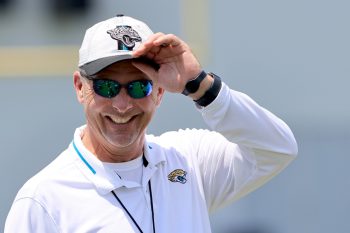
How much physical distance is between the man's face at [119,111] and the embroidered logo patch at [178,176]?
0.18 meters

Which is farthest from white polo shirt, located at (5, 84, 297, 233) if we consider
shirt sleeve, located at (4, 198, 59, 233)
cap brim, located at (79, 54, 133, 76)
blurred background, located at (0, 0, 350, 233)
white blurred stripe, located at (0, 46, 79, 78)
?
white blurred stripe, located at (0, 46, 79, 78)

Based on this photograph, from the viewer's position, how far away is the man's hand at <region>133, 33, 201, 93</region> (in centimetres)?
307

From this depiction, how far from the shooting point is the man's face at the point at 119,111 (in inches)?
120

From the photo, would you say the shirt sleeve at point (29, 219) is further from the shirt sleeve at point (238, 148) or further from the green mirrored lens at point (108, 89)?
the shirt sleeve at point (238, 148)

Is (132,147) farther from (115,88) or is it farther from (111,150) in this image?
(115,88)

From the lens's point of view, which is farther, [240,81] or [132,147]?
[240,81]

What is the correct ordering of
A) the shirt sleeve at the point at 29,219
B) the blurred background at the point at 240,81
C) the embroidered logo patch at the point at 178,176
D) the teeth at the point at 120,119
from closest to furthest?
the shirt sleeve at the point at 29,219
the teeth at the point at 120,119
the embroidered logo patch at the point at 178,176
the blurred background at the point at 240,81

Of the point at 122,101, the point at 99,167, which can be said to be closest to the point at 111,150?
the point at 99,167

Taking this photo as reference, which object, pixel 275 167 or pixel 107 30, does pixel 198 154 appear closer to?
pixel 275 167

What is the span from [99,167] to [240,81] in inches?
108

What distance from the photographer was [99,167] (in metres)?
3.11

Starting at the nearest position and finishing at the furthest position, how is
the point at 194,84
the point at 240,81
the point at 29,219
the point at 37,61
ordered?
1. the point at 29,219
2. the point at 194,84
3. the point at 240,81
4. the point at 37,61

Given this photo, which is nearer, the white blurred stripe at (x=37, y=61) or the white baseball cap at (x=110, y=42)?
the white baseball cap at (x=110, y=42)

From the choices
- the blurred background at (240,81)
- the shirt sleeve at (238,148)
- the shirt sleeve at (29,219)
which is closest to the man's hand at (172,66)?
the shirt sleeve at (238,148)
